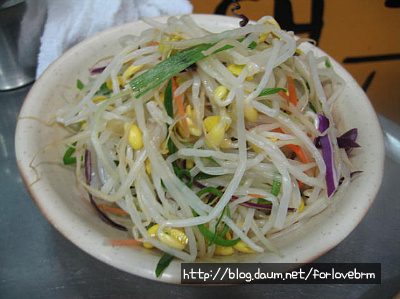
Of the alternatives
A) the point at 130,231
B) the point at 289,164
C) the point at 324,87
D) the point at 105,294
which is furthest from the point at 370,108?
the point at 105,294

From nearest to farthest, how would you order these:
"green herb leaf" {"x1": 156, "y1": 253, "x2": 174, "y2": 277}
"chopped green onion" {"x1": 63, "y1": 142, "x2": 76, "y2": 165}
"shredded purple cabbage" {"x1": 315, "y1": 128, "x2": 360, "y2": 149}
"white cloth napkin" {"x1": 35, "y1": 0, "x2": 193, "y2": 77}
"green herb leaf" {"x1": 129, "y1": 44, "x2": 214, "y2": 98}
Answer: "green herb leaf" {"x1": 156, "y1": 253, "x2": 174, "y2": 277}, "green herb leaf" {"x1": 129, "y1": 44, "x2": 214, "y2": 98}, "shredded purple cabbage" {"x1": 315, "y1": 128, "x2": 360, "y2": 149}, "chopped green onion" {"x1": 63, "y1": 142, "x2": 76, "y2": 165}, "white cloth napkin" {"x1": 35, "y1": 0, "x2": 193, "y2": 77}

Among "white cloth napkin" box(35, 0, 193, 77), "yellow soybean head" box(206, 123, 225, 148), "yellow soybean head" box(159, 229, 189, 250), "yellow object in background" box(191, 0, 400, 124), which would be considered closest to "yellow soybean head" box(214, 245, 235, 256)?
"yellow soybean head" box(159, 229, 189, 250)

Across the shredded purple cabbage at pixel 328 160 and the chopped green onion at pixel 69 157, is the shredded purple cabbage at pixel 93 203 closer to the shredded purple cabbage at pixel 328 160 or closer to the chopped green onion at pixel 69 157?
→ the chopped green onion at pixel 69 157

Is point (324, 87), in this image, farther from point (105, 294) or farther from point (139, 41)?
point (105, 294)

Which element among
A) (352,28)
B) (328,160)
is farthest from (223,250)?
(352,28)

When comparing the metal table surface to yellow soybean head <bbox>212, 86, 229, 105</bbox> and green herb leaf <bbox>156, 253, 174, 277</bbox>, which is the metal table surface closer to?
green herb leaf <bbox>156, 253, 174, 277</bbox>

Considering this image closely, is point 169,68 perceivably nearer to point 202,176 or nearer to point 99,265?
point 202,176
